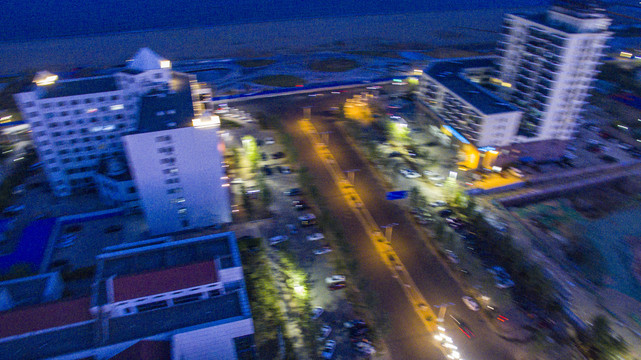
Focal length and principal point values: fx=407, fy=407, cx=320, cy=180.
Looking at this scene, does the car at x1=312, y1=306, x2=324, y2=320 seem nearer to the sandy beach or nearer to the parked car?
the parked car

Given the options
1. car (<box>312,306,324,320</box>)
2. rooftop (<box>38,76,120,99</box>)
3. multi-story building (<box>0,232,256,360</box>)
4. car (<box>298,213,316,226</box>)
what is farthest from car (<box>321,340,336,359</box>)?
rooftop (<box>38,76,120,99</box>)

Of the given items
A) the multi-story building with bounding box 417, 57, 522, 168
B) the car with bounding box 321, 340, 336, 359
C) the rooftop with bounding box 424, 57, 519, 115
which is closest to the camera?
the car with bounding box 321, 340, 336, 359

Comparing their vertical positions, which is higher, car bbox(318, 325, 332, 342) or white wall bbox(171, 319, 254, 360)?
white wall bbox(171, 319, 254, 360)

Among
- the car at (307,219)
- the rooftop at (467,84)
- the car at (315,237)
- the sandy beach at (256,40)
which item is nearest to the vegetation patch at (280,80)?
the sandy beach at (256,40)

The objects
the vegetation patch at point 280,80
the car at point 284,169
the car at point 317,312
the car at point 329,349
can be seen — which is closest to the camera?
the car at point 329,349

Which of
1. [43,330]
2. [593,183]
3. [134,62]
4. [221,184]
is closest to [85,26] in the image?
[134,62]

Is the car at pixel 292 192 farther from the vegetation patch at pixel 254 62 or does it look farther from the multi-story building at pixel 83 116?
the vegetation patch at pixel 254 62

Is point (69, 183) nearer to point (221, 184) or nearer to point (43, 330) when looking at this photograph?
point (221, 184)
